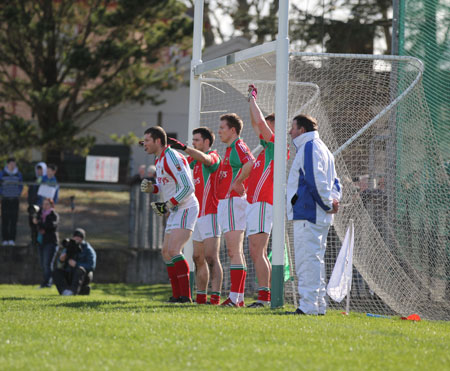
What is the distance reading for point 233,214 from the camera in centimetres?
984

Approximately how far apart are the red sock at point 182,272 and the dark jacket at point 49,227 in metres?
7.42

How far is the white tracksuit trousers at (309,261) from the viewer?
26.5 ft

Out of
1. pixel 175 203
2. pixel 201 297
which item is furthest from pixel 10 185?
pixel 175 203

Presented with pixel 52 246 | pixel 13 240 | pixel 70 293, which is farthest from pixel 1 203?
pixel 70 293

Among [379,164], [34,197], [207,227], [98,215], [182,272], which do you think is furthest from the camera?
[98,215]

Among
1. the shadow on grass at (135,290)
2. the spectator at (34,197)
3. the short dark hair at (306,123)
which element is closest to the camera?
the short dark hair at (306,123)

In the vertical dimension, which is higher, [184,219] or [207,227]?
[184,219]

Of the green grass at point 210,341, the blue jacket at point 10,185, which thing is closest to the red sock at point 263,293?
the green grass at point 210,341

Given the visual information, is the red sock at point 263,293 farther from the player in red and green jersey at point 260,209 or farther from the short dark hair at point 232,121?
the short dark hair at point 232,121

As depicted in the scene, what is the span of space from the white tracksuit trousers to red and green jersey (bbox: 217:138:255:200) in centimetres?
191

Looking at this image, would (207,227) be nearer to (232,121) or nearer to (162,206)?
(162,206)

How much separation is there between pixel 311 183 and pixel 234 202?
1997 mm

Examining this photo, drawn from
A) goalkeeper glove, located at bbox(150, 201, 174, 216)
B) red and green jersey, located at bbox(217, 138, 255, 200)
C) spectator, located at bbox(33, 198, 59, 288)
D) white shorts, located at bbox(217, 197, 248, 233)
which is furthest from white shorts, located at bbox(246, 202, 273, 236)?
spectator, located at bbox(33, 198, 59, 288)

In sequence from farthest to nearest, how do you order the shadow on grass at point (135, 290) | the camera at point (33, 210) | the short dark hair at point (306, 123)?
1. the camera at point (33, 210)
2. the shadow on grass at point (135, 290)
3. the short dark hair at point (306, 123)
